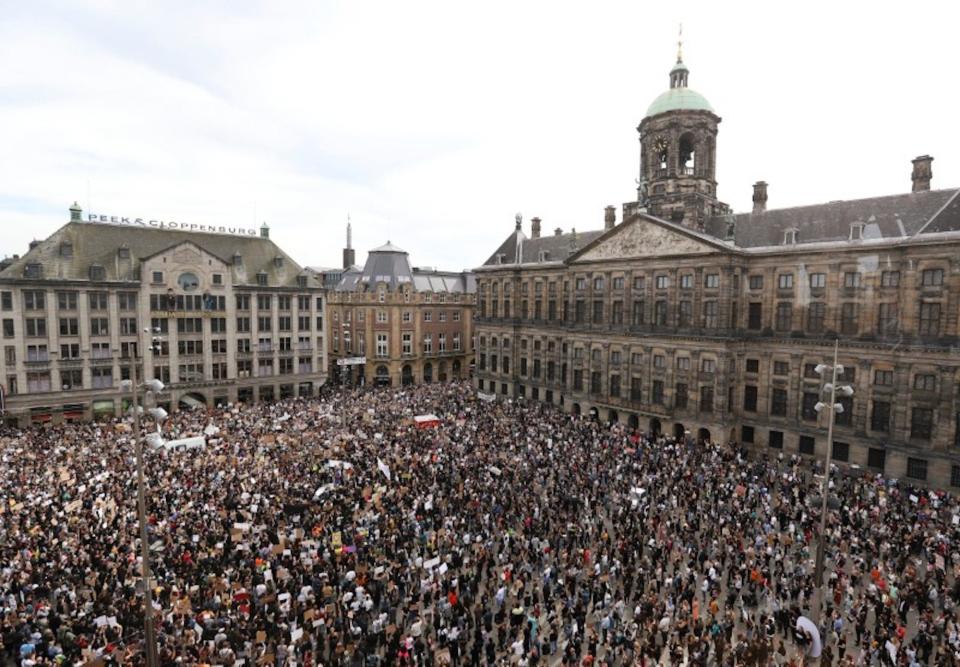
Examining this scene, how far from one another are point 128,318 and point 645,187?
56972mm

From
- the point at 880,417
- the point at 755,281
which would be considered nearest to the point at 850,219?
the point at 755,281

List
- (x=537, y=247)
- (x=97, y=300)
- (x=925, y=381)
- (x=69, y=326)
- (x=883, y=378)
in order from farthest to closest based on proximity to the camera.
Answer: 1. (x=537, y=247)
2. (x=97, y=300)
3. (x=69, y=326)
4. (x=883, y=378)
5. (x=925, y=381)

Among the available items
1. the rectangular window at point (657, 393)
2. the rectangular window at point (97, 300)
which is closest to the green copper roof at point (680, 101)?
the rectangular window at point (657, 393)

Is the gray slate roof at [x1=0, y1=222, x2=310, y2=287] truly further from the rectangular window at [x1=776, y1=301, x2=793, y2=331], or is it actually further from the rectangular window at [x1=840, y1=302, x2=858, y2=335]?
the rectangular window at [x1=840, y1=302, x2=858, y2=335]

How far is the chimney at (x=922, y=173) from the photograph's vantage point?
1703 inches

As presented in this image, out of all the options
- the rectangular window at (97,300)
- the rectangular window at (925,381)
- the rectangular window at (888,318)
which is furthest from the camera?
the rectangular window at (97,300)

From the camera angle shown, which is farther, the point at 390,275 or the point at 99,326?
the point at 390,275

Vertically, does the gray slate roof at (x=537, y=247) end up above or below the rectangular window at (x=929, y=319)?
above

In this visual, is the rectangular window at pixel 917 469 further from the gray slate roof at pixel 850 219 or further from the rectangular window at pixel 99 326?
the rectangular window at pixel 99 326

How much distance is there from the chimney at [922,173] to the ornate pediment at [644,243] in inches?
Answer: 620

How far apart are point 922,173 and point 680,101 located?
21.7 m

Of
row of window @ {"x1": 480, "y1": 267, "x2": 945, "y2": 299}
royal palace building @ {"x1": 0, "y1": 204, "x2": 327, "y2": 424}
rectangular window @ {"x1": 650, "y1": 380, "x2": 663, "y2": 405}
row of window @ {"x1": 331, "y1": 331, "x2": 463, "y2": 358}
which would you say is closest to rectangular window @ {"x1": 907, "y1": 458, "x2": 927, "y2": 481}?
row of window @ {"x1": 480, "y1": 267, "x2": 945, "y2": 299}

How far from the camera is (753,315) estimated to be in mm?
47375

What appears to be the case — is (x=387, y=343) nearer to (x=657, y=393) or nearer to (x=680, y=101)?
(x=657, y=393)
